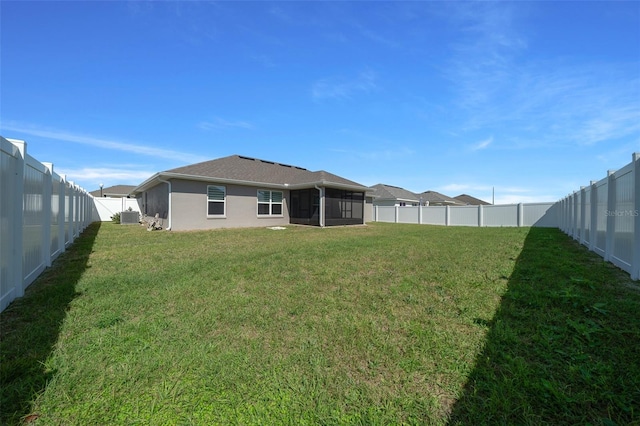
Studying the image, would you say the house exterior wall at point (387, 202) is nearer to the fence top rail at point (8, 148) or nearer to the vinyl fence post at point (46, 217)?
the vinyl fence post at point (46, 217)

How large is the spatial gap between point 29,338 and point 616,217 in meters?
9.46

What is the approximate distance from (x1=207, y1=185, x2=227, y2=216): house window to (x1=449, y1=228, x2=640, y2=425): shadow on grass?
1344 centimetres

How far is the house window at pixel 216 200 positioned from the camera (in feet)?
46.3

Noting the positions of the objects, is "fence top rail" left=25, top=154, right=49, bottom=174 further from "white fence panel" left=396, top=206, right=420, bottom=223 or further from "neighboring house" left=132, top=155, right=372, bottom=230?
"white fence panel" left=396, top=206, right=420, bottom=223

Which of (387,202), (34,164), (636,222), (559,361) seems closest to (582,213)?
(636,222)

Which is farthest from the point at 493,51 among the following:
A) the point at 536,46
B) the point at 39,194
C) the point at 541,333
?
the point at 39,194

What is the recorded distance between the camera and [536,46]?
7387 mm

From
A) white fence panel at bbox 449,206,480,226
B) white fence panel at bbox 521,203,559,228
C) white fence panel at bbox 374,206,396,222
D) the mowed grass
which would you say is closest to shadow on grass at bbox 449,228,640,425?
the mowed grass

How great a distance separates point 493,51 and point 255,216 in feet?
42.6

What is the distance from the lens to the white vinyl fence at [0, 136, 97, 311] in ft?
10.6

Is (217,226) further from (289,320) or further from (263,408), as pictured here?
(263,408)

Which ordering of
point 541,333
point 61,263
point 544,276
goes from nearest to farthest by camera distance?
point 541,333 < point 544,276 < point 61,263

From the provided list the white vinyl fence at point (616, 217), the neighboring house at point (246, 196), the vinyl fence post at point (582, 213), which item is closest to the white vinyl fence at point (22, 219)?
the neighboring house at point (246, 196)

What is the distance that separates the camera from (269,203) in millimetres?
16688
